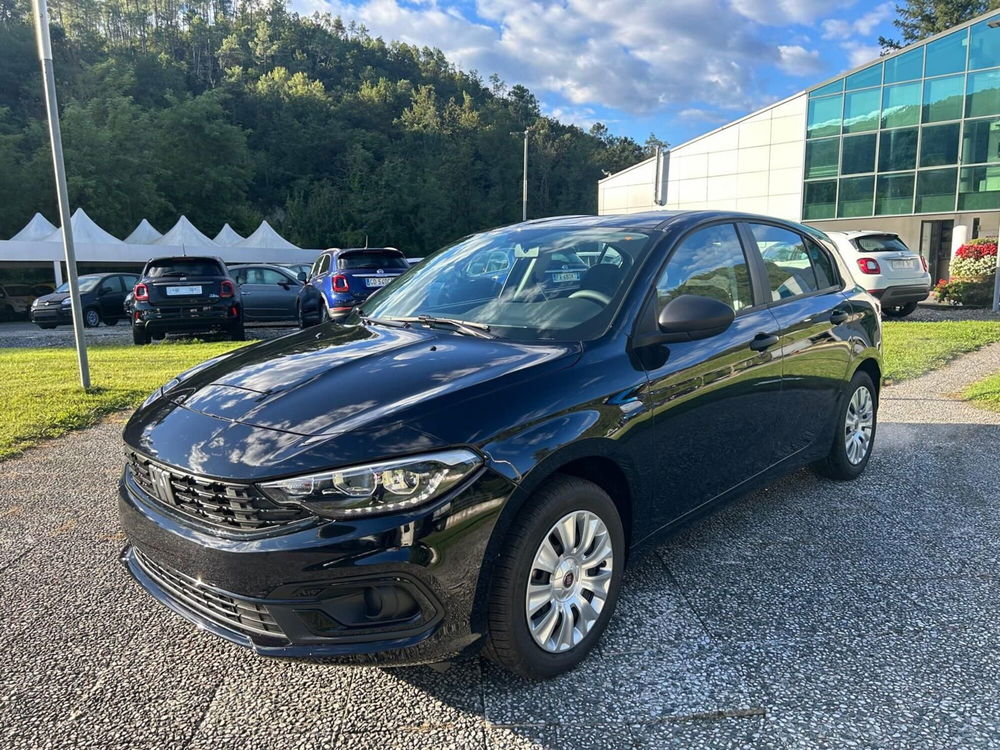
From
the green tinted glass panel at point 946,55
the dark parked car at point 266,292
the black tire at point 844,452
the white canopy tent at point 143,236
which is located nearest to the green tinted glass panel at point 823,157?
the green tinted glass panel at point 946,55

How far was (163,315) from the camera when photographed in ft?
38.1

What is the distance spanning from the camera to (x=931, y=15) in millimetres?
53062

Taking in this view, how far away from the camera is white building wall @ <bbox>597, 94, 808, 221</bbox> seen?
2836cm

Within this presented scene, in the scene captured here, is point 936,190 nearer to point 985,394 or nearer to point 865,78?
point 865,78

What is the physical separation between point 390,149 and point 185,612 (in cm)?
7951

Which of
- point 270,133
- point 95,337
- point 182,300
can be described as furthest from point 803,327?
point 270,133

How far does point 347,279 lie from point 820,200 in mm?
22866

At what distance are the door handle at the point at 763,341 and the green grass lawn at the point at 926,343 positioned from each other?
15.8ft

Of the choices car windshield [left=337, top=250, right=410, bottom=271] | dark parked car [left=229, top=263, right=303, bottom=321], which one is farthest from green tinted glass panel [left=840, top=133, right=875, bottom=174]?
dark parked car [left=229, top=263, right=303, bottom=321]

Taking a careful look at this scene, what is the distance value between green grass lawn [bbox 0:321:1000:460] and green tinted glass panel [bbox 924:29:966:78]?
683 inches

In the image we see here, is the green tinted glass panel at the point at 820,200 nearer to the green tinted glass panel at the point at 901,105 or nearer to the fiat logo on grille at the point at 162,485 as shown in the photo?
the green tinted glass panel at the point at 901,105

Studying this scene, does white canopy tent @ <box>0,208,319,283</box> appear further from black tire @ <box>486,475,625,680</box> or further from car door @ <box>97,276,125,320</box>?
black tire @ <box>486,475,625,680</box>

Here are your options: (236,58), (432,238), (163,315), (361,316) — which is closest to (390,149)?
(432,238)

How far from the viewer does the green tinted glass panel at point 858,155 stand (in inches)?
1041
